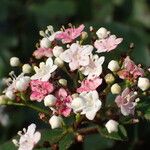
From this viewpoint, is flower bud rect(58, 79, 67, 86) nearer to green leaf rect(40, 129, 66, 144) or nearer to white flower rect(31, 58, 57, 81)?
white flower rect(31, 58, 57, 81)

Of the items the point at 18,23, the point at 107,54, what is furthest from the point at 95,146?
the point at 18,23

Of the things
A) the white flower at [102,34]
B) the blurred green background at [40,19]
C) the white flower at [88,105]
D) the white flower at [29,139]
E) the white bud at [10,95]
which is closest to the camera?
the white flower at [88,105]

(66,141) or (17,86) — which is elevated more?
(17,86)

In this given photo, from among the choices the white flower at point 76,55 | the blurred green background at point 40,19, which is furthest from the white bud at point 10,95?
the blurred green background at point 40,19

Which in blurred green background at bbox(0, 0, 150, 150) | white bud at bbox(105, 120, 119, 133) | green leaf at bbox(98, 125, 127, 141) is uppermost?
blurred green background at bbox(0, 0, 150, 150)

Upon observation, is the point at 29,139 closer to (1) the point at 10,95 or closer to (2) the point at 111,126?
(1) the point at 10,95

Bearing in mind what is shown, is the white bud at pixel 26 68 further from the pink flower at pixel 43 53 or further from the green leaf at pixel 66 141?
the green leaf at pixel 66 141

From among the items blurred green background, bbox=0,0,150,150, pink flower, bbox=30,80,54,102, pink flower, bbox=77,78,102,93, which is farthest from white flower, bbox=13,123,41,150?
blurred green background, bbox=0,0,150,150

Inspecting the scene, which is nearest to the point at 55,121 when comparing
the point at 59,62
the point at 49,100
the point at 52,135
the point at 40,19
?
the point at 49,100
